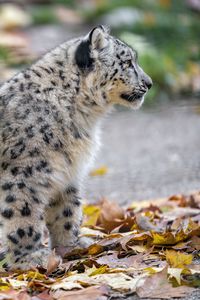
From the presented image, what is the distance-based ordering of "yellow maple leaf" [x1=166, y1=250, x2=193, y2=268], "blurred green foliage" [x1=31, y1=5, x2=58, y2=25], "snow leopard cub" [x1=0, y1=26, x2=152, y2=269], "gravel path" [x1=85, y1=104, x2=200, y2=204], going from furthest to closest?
1. "blurred green foliage" [x1=31, y1=5, x2=58, y2=25]
2. "gravel path" [x1=85, y1=104, x2=200, y2=204]
3. "snow leopard cub" [x1=0, y1=26, x2=152, y2=269]
4. "yellow maple leaf" [x1=166, y1=250, x2=193, y2=268]

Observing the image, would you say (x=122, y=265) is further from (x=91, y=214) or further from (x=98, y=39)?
(x=91, y=214)

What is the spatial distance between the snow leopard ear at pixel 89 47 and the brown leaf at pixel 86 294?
2102 millimetres

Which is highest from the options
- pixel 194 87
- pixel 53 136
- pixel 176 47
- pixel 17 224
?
pixel 176 47

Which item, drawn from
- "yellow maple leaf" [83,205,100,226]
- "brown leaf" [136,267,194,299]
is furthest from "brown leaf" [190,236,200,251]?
"yellow maple leaf" [83,205,100,226]

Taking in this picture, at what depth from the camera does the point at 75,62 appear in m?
6.57

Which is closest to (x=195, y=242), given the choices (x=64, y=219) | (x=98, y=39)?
(x=64, y=219)

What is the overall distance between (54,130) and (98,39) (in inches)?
35.0

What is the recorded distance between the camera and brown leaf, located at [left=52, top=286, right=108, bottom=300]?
493cm

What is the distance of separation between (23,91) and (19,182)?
75 cm

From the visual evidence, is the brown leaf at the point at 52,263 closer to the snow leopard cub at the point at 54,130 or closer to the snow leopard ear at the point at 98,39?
the snow leopard cub at the point at 54,130

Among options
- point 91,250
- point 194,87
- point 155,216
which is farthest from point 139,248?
point 194,87

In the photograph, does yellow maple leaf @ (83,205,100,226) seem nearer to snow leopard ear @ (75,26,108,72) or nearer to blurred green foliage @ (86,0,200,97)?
snow leopard ear @ (75,26,108,72)

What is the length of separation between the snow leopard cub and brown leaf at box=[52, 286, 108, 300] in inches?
36.9

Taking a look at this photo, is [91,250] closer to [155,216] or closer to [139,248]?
[139,248]
